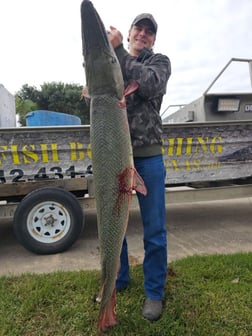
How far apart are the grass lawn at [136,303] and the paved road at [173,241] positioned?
2.01 ft

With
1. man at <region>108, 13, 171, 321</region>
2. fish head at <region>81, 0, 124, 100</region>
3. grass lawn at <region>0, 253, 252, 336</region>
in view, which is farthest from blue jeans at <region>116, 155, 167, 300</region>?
fish head at <region>81, 0, 124, 100</region>

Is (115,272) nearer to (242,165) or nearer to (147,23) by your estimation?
(147,23)

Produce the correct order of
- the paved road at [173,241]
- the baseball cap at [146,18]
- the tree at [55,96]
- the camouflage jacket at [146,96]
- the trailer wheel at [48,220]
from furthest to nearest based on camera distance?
the tree at [55,96], the trailer wheel at [48,220], the paved road at [173,241], the baseball cap at [146,18], the camouflage jacket at [146,96]

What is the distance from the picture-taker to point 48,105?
88.9 feet

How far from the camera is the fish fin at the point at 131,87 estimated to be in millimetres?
1947

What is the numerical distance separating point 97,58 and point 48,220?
2805 millimetres

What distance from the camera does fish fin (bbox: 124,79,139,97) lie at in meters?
1.95

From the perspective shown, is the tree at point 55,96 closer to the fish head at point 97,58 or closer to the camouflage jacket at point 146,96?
the camouflage jacket at point 146,96

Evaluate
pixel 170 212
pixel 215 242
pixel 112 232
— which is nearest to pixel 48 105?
pixel 170 212

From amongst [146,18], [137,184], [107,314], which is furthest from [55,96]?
[107,314]

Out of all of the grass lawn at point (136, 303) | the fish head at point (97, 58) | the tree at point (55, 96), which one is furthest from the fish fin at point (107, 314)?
the tree at point (55, 96)

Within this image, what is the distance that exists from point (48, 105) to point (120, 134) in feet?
87.1

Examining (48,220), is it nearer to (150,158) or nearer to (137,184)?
(150,158)

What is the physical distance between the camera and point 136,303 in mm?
2570
